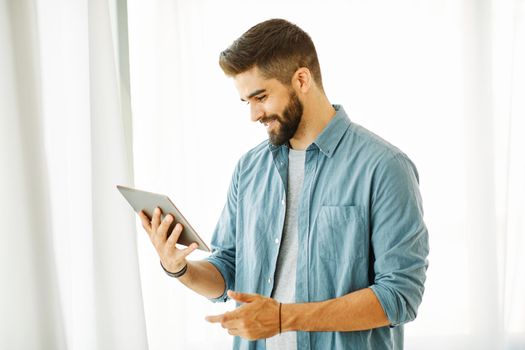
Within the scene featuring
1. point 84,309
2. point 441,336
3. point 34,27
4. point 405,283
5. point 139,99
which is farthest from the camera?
point 441,336

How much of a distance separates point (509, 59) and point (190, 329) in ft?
5.73

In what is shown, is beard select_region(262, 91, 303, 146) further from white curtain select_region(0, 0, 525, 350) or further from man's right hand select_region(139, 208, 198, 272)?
white curtain select_region(0, 0, 525, 350)

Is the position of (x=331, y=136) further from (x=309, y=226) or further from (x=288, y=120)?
(x=309, y=226)

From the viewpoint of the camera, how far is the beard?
129 cm

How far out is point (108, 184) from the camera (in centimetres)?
183

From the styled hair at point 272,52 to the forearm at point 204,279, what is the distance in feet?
1.72

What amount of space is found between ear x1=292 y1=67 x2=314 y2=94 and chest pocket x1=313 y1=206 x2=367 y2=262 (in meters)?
0.30

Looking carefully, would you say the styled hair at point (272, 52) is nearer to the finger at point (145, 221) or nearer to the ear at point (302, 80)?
the ear at point (302, 80)

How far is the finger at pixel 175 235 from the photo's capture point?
4.05ft

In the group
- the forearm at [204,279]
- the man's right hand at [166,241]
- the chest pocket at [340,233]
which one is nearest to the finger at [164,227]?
the man's right hand at [166,241]

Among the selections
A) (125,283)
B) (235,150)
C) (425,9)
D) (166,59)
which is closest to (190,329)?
(125,283)

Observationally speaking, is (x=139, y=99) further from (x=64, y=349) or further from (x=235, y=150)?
(x=64, y=349)

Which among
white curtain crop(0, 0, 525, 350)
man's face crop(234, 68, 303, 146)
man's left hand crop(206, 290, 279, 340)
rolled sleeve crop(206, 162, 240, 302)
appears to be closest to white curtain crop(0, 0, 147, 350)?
white curtain crop(0, 0, 525, 350)

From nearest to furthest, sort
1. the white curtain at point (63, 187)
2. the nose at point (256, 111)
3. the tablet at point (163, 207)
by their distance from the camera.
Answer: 1. the tablet at point (163, 207)
2. the nose at point (256, 111)
3. the white curtain at point (63, 187)
